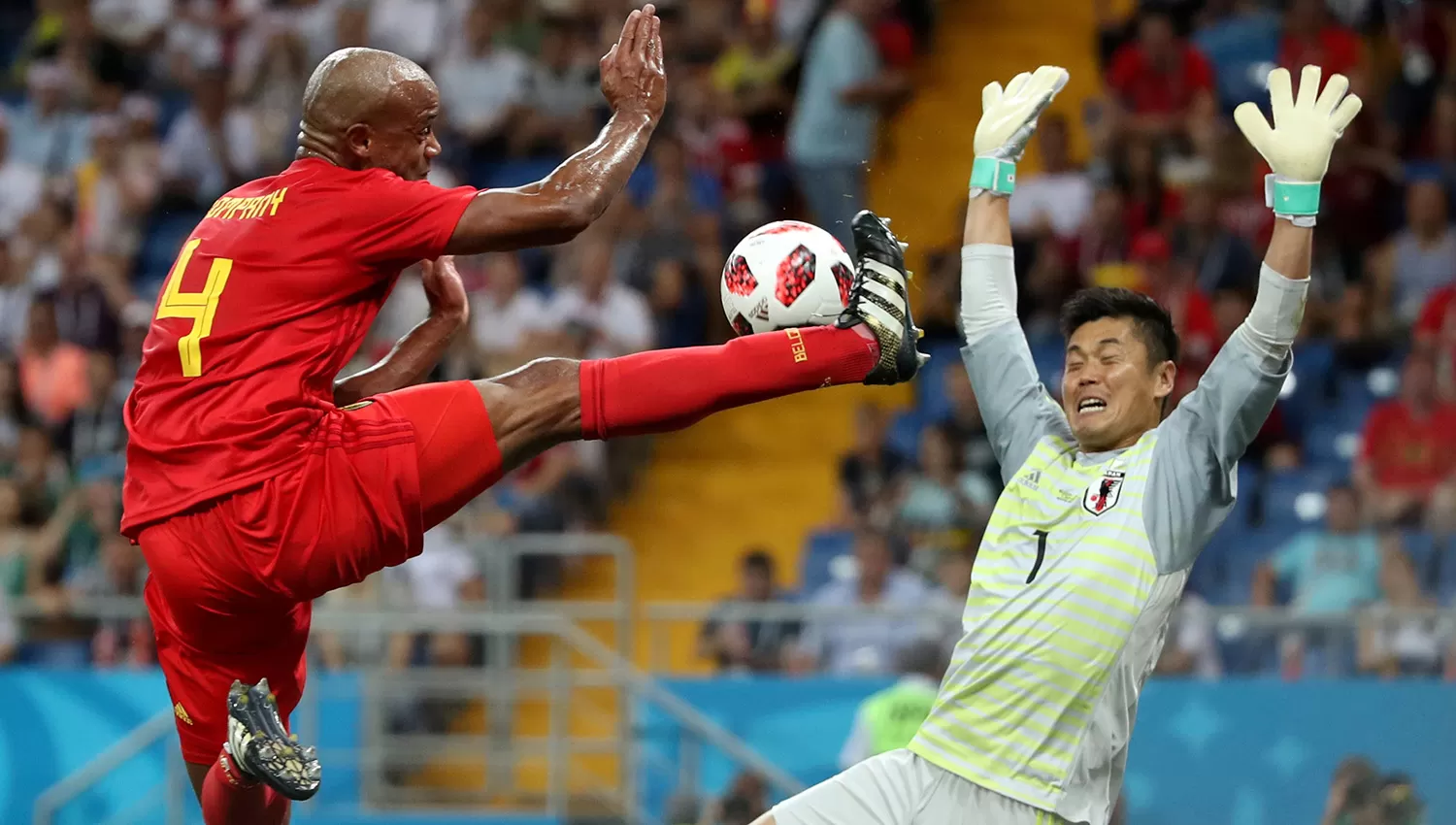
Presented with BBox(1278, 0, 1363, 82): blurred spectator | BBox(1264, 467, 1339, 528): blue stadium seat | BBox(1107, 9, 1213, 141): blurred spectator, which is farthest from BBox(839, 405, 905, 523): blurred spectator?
BBox(1278, 0, 1363, 82): blurred spectator

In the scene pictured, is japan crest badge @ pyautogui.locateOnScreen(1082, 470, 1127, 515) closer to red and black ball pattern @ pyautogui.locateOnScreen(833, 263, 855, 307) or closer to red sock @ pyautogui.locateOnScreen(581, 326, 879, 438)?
red sock @ pyautogui.locateOnScreen(581, 326, 879, 438)

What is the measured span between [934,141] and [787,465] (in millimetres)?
2160

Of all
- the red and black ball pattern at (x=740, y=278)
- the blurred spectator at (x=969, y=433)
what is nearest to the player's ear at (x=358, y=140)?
the red and black ball pattern at (x=740, y=278)

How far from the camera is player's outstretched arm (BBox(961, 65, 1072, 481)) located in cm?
537

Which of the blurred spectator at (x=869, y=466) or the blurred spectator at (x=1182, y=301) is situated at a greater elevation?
the blurred spectator at (x=1182, y=301)

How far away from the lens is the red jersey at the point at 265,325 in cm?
500

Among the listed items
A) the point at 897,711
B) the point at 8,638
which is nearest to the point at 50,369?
the point at 8,638

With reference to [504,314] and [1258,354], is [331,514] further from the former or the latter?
[504,314]

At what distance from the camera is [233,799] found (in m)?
5.48

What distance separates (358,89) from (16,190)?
32.9 ft

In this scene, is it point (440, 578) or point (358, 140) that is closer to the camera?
point (358, 140)

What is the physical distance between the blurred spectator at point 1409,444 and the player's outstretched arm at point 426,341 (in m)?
5.51

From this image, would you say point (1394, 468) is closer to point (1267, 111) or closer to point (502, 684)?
point (1267, 111)

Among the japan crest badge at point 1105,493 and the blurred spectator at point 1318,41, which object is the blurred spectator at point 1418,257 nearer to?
the blurred spectator at point 1318,41
